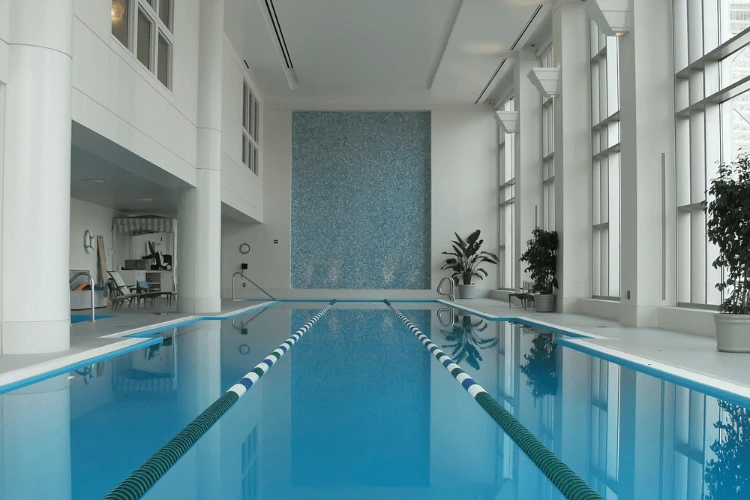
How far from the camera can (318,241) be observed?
2258 centimetres

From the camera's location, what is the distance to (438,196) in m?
22.5

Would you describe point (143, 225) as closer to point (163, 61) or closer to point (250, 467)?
point (163, 61)

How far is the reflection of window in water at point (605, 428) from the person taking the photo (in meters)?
3.12

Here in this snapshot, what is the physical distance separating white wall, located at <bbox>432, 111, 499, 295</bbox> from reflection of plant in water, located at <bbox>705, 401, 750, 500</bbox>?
17.9 m

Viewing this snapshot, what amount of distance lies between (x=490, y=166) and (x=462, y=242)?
9.16 feet

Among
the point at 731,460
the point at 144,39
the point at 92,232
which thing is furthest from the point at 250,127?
the point at 731,460

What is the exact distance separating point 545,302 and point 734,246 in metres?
7.28

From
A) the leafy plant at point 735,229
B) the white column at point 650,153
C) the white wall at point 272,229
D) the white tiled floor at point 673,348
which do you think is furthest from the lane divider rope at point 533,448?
the white wall at point 272,229

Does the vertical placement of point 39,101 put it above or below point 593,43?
below

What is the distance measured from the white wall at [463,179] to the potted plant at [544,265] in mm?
7825

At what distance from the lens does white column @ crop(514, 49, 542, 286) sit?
1736cm

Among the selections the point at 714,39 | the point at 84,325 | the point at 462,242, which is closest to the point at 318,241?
the point at 462,242

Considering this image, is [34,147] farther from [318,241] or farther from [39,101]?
[318,241]

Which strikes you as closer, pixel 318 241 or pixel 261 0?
pixel 261 0
